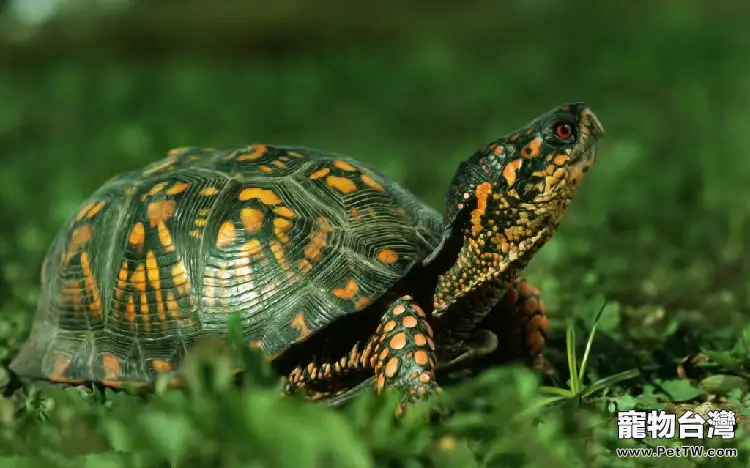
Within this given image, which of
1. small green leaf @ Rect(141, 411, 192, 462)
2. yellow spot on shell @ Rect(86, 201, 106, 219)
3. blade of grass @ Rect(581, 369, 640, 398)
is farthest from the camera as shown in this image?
yellow spot on shell @ Rect(86, 201, 106, 219)

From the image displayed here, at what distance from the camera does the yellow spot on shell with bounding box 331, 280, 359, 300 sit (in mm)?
2817

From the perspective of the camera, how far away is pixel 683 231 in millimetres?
5117

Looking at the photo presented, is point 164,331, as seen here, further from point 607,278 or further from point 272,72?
point 272,72

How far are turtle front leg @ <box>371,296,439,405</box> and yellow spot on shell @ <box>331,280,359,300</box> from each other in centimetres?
12

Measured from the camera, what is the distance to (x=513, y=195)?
2.80 m

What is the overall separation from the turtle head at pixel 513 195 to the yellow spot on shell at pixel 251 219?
63 cm

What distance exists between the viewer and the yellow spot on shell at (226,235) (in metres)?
2.95

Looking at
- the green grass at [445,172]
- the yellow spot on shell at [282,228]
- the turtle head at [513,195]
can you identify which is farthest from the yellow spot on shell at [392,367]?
the yellow spot on shell at [282,228]

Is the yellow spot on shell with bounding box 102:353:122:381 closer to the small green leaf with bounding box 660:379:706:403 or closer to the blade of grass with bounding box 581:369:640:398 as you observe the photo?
the blade of grass with bounding box 581:369:640:398

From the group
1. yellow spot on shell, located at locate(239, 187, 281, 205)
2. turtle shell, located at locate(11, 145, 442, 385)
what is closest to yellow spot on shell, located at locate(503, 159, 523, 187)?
turtle shell, located at locate(11, 145, 442, 385)

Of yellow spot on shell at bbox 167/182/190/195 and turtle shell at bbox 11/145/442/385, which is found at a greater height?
yellow spot on shell at bbox 167/182/190/195

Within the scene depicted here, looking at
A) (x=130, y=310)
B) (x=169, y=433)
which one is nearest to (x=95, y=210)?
(x=130, y=310)

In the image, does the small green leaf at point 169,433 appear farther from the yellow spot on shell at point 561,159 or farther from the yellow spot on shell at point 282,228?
the yellow spot on shell at point 561,159

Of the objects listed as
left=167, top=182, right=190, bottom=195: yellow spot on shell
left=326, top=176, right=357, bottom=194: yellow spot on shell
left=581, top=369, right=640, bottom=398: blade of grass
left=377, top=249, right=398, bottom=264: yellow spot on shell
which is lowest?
left=581, top=369, right=640, bottom=398: blade of grass
